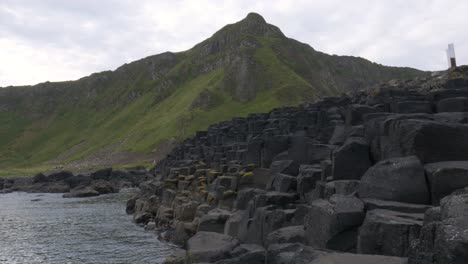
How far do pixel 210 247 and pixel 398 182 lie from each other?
8.08m

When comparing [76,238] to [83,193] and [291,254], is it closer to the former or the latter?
[291,254]

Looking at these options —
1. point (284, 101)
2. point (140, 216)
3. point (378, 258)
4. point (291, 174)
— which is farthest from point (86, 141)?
point (378, 258)

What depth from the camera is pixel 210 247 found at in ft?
55.1

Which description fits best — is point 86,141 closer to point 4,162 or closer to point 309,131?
point 4,162

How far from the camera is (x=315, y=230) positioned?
11.4 meters

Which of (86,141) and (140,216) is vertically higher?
(86,141)

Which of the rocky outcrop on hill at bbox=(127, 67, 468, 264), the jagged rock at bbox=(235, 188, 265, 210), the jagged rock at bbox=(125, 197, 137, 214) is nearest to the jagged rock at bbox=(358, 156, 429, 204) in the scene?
the rocky outcrop on hill at bbox=(127, 67, 468, 264)

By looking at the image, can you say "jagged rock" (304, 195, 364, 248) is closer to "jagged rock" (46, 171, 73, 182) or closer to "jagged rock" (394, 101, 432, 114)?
"jagged rock" (394, 101, 432, 114)

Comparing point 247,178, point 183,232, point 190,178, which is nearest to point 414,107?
point 247,178

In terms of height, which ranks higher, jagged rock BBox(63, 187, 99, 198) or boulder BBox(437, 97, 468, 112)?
boulder BBox(437, 97, 468, 112)

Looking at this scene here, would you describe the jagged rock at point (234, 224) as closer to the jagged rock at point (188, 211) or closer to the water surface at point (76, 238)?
the water surface at point (76, 238)

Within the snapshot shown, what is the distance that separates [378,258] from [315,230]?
114 inches

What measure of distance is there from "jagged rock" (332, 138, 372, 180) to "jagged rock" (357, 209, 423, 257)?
4.28 metres

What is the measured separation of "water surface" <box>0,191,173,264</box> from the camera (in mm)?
22745
